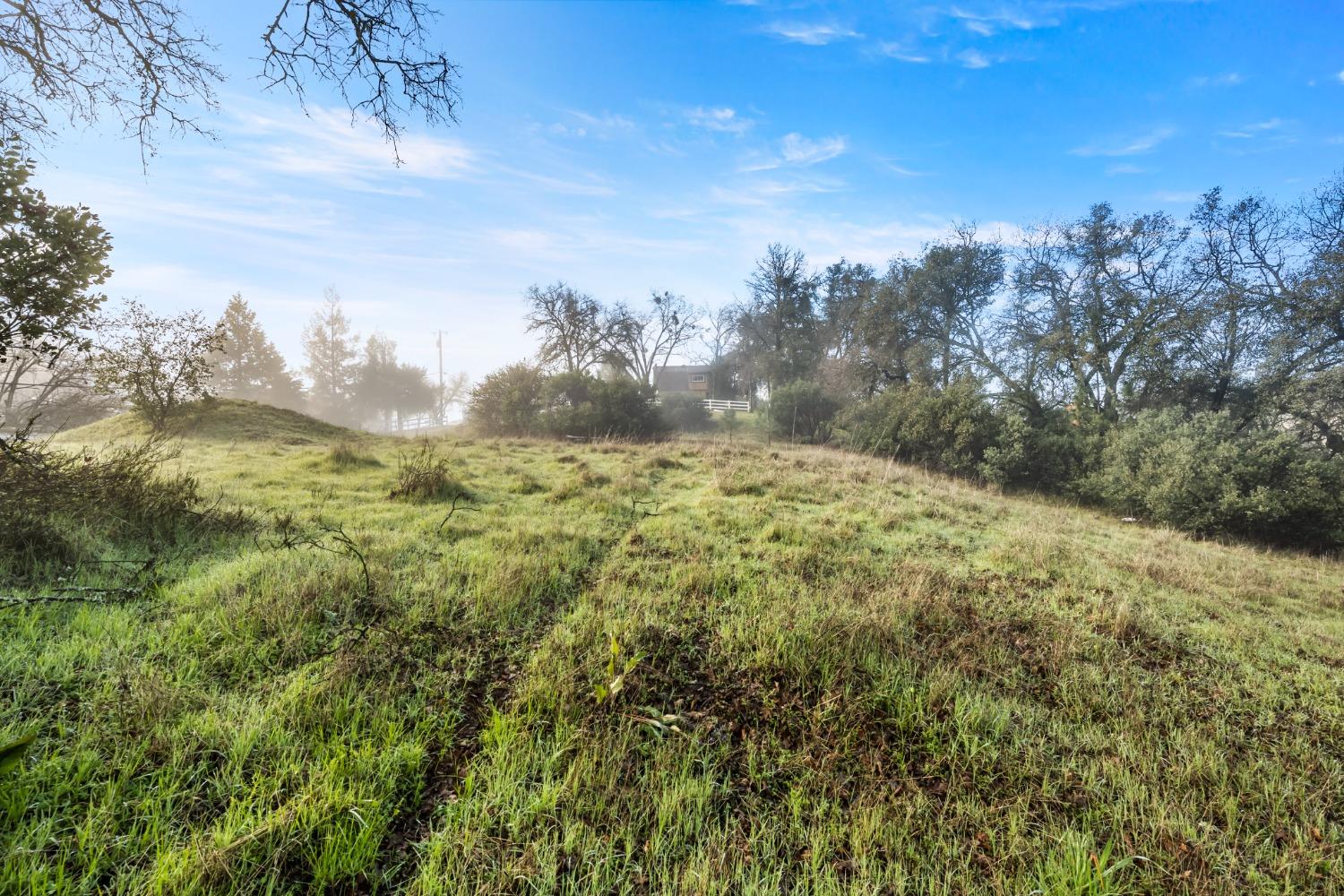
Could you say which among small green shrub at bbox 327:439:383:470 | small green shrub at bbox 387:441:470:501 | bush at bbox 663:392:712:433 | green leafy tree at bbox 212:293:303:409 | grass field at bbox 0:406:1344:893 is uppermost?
green leafy tree at bbox 212:293:303:409

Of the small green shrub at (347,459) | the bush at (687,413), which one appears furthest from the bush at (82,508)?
the bush at (687,413)

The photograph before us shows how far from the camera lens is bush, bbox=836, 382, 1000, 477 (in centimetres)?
1769

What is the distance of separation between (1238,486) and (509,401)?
1101 inches

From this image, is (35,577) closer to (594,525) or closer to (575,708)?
→ (575,708)

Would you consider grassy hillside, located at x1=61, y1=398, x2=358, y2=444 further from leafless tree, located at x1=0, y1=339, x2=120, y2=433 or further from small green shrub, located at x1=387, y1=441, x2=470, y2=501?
small green shrub, located at x1=387, y1=441, x2=470, y2=501

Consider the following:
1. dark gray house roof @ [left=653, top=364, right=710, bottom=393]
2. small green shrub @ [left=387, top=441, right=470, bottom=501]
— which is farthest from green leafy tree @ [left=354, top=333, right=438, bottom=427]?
small green shrub @ [left=387, top=441, right=470, bottom=501]

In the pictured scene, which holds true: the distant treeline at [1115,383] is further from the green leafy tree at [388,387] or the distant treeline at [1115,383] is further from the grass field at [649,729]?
the green leafy tree at [388,387]

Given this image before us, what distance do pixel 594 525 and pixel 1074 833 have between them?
589 centimetres

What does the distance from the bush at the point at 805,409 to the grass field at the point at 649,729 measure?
71.8ft

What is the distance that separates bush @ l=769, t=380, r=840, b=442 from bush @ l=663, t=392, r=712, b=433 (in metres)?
6.89

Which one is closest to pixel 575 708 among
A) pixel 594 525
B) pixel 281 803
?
pixel 281 803

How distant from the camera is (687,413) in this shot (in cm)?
3416

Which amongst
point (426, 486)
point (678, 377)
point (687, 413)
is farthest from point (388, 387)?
point (426, 486)

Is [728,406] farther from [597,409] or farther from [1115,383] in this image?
[1115,383]
